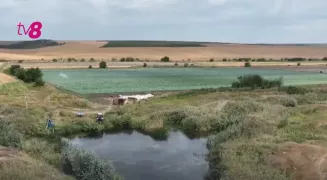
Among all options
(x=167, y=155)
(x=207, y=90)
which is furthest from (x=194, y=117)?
(x=207, y=90)

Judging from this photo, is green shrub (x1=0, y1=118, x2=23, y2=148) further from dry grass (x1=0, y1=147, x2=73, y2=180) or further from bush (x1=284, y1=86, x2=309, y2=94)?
bush (x1=284, y1=86, x2=309, y2=94)

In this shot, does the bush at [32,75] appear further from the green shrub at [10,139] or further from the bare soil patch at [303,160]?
the bare soil patch at [303,160]

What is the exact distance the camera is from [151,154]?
22.4 metres

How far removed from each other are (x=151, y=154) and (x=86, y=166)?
6.18 m

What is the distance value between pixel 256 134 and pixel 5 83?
31.7 m

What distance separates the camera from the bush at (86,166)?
16094 mm

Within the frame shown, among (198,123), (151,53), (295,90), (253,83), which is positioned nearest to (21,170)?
(198,123)

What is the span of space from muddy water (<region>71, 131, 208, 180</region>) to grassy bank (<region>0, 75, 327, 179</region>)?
2.96 ft

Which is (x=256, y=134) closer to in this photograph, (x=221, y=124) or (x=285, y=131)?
(x=285, y=131)

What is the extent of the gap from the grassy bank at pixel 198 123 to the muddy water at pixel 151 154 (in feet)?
2.96

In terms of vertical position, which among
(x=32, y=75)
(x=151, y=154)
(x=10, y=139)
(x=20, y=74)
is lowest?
(x=151, y=154)

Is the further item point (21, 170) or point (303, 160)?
point (303, 160)

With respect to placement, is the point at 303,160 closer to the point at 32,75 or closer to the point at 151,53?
the point at 32,75

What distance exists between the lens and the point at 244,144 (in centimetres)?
1933
